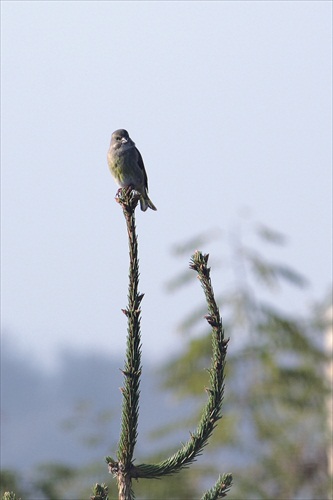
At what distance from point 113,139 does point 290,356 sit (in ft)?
40.6

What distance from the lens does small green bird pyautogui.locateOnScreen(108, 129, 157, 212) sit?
650cm

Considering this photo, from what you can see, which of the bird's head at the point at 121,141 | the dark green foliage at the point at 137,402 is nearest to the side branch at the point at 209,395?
the dark green foliage at the point at 137,402

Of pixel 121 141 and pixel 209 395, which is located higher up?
pixel 121 141

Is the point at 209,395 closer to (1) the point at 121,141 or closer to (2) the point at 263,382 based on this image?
(1) the point at 121,141

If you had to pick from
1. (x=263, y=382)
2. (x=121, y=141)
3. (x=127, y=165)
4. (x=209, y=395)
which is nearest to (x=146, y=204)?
(x=127, y=165)

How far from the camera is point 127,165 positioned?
21.5ft

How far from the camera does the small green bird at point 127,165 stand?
6500 millimetres

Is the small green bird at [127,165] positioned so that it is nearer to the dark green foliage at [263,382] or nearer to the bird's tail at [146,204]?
the bird's tail at [146,204]

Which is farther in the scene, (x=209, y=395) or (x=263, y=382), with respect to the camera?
(x=263, y=382)

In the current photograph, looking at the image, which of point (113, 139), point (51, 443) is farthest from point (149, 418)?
point (113, 139)

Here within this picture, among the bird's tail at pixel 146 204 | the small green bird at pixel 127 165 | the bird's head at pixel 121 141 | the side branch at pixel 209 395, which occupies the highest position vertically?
the bird's head at pixel 121 141

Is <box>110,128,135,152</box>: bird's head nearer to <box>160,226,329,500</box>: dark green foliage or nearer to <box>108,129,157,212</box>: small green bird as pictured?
<box>108,129,157,212</box>: small green bird

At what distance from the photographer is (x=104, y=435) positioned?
74.5 ft

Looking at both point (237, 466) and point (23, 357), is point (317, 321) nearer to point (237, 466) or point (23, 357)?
point (237, 466)
